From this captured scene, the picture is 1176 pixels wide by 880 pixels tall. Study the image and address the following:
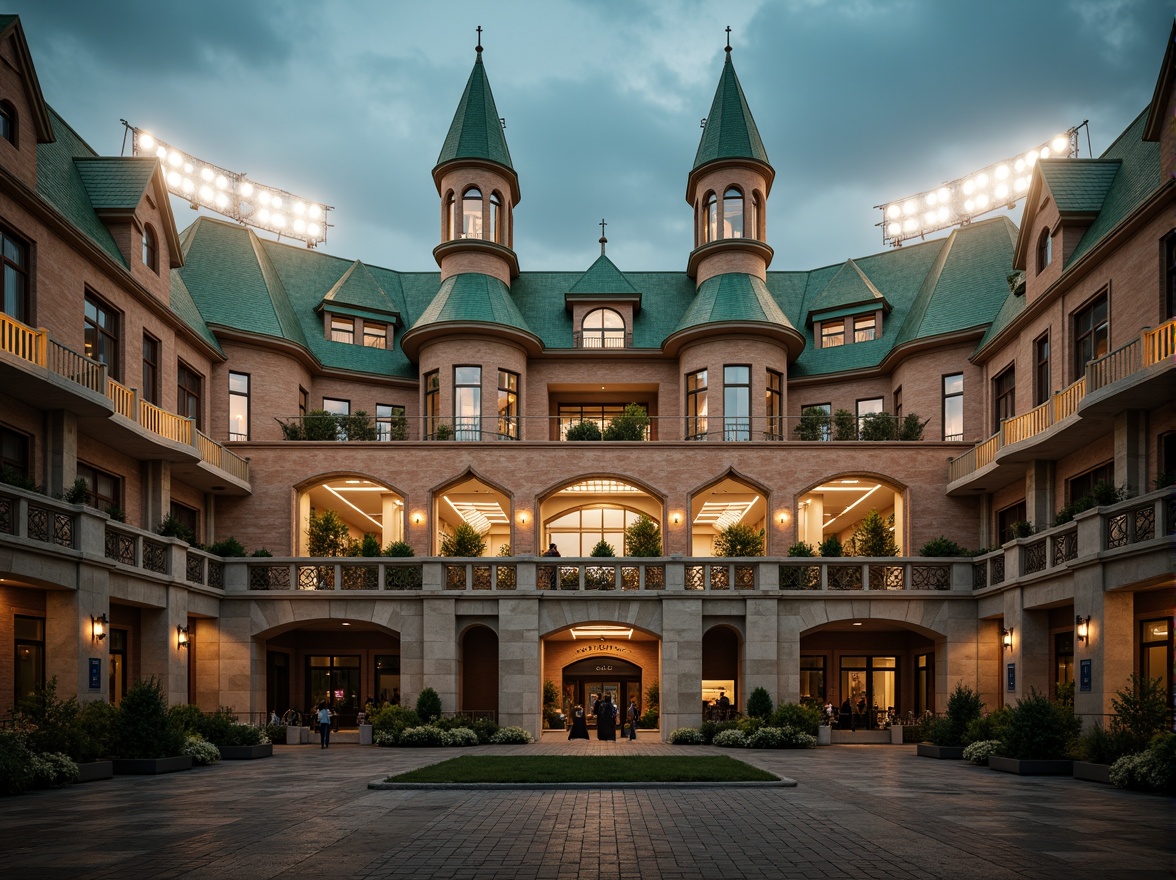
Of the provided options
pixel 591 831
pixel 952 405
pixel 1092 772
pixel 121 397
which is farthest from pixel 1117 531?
pixel 121 397

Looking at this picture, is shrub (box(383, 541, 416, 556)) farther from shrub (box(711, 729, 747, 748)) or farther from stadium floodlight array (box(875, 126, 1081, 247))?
stadium floodlight array (box(875, 126, 1081, 247))

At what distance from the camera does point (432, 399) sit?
139 feet

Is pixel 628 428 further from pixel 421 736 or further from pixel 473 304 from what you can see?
pixel 421 736

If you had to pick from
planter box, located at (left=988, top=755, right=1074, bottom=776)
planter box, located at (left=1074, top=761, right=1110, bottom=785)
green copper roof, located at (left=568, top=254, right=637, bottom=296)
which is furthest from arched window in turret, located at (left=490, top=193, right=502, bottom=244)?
planter box, located at (left=1074, top=761, right=1110, bottom=785)

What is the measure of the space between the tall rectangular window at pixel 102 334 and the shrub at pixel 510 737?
49.3 ft

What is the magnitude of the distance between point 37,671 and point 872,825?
65.2 ft

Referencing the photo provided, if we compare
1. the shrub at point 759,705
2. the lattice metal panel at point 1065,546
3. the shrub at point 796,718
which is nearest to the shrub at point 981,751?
the lattice metal panel at point 1065,546

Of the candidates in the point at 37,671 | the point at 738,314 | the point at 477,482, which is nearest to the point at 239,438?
the point at 477,482

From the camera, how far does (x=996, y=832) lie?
1391 centimetres

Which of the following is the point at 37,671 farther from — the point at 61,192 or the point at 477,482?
the point at 477,482

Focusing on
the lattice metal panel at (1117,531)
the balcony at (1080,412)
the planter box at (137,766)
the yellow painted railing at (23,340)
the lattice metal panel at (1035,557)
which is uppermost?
the yellow painted railing at (23,340)

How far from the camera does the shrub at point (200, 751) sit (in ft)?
83.0

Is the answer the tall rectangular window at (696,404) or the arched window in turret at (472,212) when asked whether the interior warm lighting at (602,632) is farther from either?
the arched window in turret at (472,212)

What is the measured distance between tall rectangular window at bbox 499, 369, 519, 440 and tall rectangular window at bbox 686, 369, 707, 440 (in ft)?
21.9
